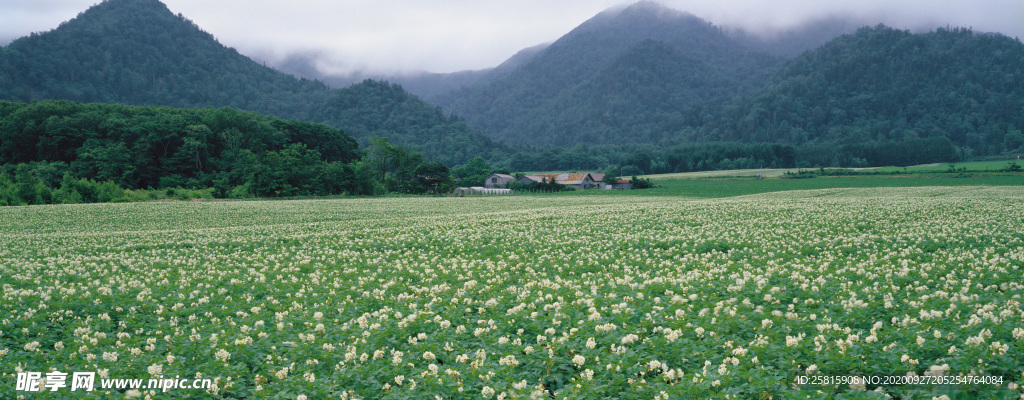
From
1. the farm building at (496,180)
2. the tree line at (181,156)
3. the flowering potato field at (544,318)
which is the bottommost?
the flowering potato field at (544,318)

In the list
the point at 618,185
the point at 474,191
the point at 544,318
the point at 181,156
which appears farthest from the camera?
the point at 618,185

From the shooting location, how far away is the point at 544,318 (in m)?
8.48

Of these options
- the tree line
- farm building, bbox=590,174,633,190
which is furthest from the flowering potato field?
farm building, bbox=590,174,633,190

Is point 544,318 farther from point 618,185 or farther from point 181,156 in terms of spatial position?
point 618,185

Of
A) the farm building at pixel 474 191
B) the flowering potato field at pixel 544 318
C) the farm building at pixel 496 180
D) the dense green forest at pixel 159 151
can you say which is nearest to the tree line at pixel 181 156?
the dense green forest at pixel 159 151

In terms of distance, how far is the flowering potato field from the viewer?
19.7 feet

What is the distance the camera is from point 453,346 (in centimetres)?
745

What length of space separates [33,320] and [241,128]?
11373 centimetres

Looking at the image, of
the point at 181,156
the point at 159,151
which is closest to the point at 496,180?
the point at 181,156

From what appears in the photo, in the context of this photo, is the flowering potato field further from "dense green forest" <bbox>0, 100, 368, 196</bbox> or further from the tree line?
"dense green forest" <bbox>0, 100, 368, 196</bbox>

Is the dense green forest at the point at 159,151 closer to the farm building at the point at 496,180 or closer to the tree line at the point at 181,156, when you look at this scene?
the tree line at the point at 181,156

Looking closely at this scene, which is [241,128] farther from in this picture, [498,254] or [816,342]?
[816,342]

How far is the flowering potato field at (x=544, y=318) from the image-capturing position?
6.00 m

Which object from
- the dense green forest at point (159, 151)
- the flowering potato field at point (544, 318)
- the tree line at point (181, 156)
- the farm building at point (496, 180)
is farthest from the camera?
the farm building at point (496, 180)
